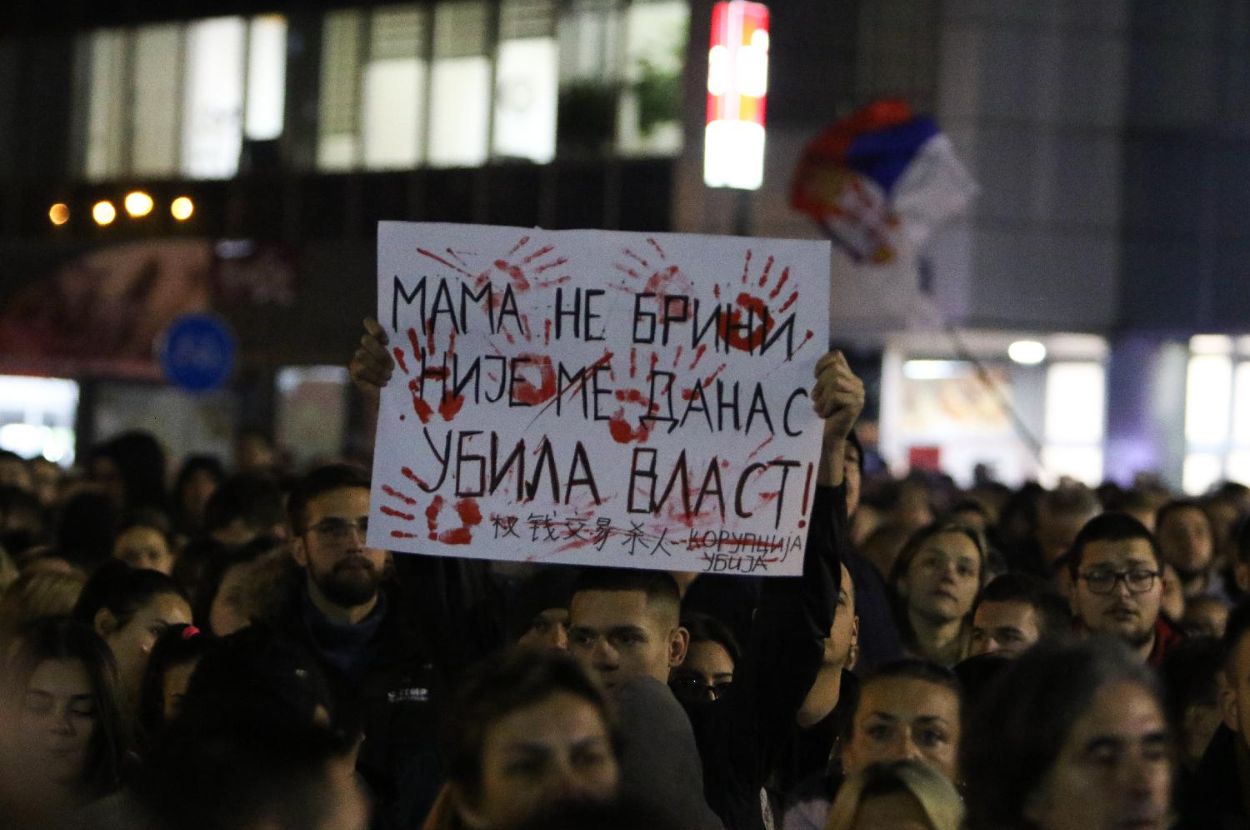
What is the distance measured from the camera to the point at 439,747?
6027 millimetres

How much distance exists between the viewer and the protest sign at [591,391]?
20.1 ft

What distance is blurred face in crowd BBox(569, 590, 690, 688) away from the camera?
548 centimetres

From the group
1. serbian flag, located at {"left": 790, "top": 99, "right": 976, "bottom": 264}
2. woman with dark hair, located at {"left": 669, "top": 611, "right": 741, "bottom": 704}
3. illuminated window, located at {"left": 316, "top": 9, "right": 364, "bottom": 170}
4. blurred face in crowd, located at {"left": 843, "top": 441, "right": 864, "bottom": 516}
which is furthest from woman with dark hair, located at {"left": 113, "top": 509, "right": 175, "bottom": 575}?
illuminated window, located at {"left": 316, "top": 9, "right": 364, "bottom": 170}

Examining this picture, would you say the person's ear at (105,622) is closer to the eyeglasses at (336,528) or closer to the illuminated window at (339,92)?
the eyeglasses at (336,528)

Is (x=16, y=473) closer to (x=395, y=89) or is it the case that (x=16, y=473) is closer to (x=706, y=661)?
(x=706, y=661)

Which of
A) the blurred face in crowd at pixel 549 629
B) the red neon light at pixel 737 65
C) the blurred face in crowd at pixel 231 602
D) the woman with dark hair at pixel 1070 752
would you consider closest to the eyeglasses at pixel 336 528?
the blurred face in crowd at pixel 231 602

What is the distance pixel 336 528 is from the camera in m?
7.00

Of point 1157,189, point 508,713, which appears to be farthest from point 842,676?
point 1157,189

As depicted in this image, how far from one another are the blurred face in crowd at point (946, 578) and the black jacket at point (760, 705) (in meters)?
2.73

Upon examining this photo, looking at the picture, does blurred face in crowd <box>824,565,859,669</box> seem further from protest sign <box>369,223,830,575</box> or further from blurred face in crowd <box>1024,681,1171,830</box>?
blurred face in crowd <box>1024,681,1171,830</box>

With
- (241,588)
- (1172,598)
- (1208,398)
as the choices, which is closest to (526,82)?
(1208,398)

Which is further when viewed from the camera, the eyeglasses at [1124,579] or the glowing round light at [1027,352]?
the glowing round light at [1027,352]

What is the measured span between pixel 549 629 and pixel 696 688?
48cm

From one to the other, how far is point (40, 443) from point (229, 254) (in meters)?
Answer: 5.91
